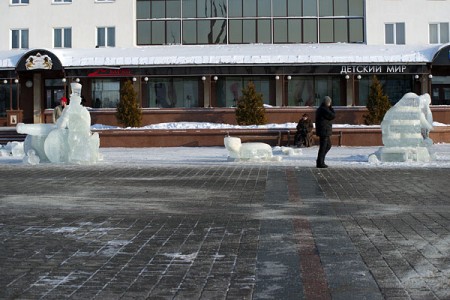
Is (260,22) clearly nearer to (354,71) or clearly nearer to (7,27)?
(354,71)

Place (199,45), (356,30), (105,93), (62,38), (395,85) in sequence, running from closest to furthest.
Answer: (395,85)
(105,93)
(199,45)
(356,30)
(62,38)

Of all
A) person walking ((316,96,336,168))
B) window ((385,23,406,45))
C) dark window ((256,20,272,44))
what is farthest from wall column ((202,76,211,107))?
person walking ((316,96,336,168))

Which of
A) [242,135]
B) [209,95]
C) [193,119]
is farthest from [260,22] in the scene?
[242,135]

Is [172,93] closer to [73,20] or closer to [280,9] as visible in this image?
[73,20]

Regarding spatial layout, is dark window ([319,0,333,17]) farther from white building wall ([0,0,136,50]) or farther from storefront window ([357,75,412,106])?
white building wall ([0,0,136,50])

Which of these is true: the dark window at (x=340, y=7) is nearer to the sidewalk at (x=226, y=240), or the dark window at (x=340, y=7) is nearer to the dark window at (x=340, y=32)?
the dark window at (x=340, y=32)

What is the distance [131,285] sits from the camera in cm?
526

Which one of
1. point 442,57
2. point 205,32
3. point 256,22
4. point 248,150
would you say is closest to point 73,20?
point 205,32

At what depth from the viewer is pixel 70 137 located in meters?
19.8

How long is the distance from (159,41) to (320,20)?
9.68 m

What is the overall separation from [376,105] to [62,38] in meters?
19.8

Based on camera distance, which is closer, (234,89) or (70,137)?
(70,137)

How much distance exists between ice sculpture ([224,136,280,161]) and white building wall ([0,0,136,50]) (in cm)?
2180

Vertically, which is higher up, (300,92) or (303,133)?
(300,92)
